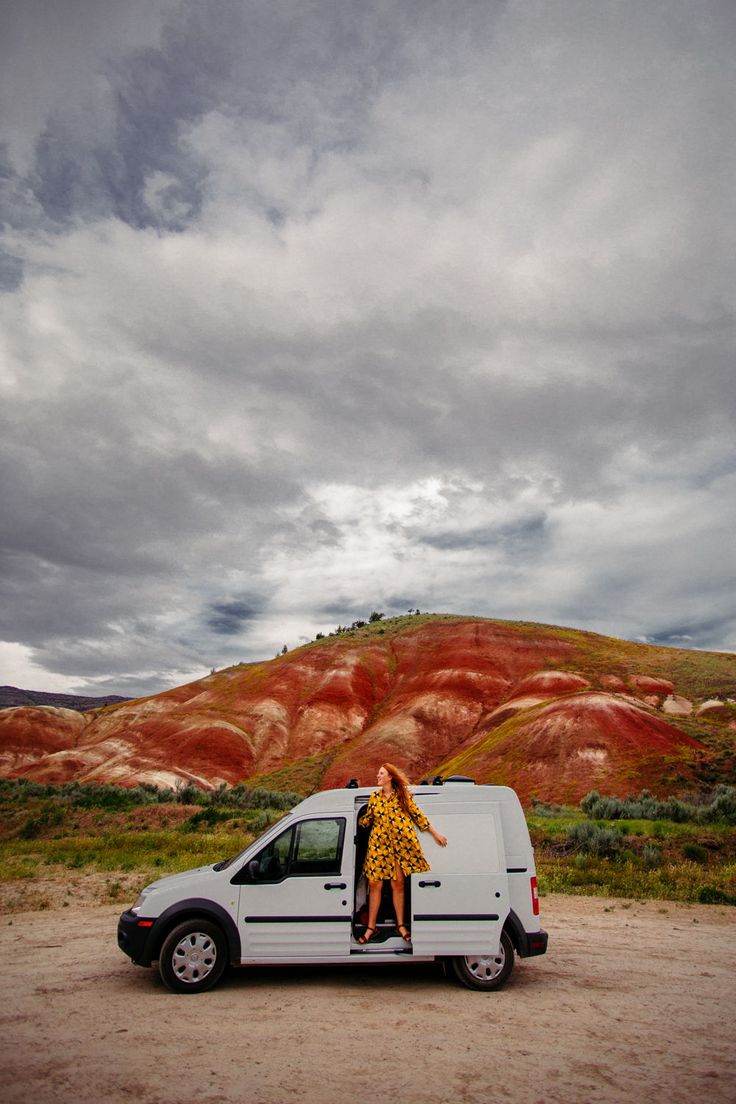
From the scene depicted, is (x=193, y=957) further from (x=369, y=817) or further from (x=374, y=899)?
(x=369, y=817)

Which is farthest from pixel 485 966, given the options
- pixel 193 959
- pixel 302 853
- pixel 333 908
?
pixel 193 959

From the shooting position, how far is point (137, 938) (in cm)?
777

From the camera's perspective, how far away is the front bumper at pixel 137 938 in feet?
25.2

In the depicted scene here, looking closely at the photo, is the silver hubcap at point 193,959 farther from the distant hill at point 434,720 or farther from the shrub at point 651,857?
the distant hill at point 434,720

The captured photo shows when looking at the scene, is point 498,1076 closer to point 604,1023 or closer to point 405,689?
point 604,1023

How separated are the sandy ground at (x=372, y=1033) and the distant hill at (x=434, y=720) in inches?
1281

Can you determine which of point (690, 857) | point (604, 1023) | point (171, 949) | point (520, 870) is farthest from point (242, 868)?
point (690, 857)

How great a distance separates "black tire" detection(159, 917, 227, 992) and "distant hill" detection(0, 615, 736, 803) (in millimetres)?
34660

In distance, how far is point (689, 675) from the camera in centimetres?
7006

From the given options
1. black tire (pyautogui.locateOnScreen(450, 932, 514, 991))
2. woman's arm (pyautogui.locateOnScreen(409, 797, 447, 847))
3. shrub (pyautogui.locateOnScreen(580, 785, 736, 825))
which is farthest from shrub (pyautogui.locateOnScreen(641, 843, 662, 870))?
woman's arm (pyautogui.locateOnScreen(409, 797, 447, 847))

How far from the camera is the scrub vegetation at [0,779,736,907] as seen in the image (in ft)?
53.1

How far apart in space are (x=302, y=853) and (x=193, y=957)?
1654mm

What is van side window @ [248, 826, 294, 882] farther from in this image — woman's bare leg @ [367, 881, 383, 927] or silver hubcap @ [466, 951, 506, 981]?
silver hubcap @ [466, 951, 506, 981]

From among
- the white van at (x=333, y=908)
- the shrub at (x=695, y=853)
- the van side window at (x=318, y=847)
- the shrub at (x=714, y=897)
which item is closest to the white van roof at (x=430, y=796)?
the white van at (x=333, y=908)
